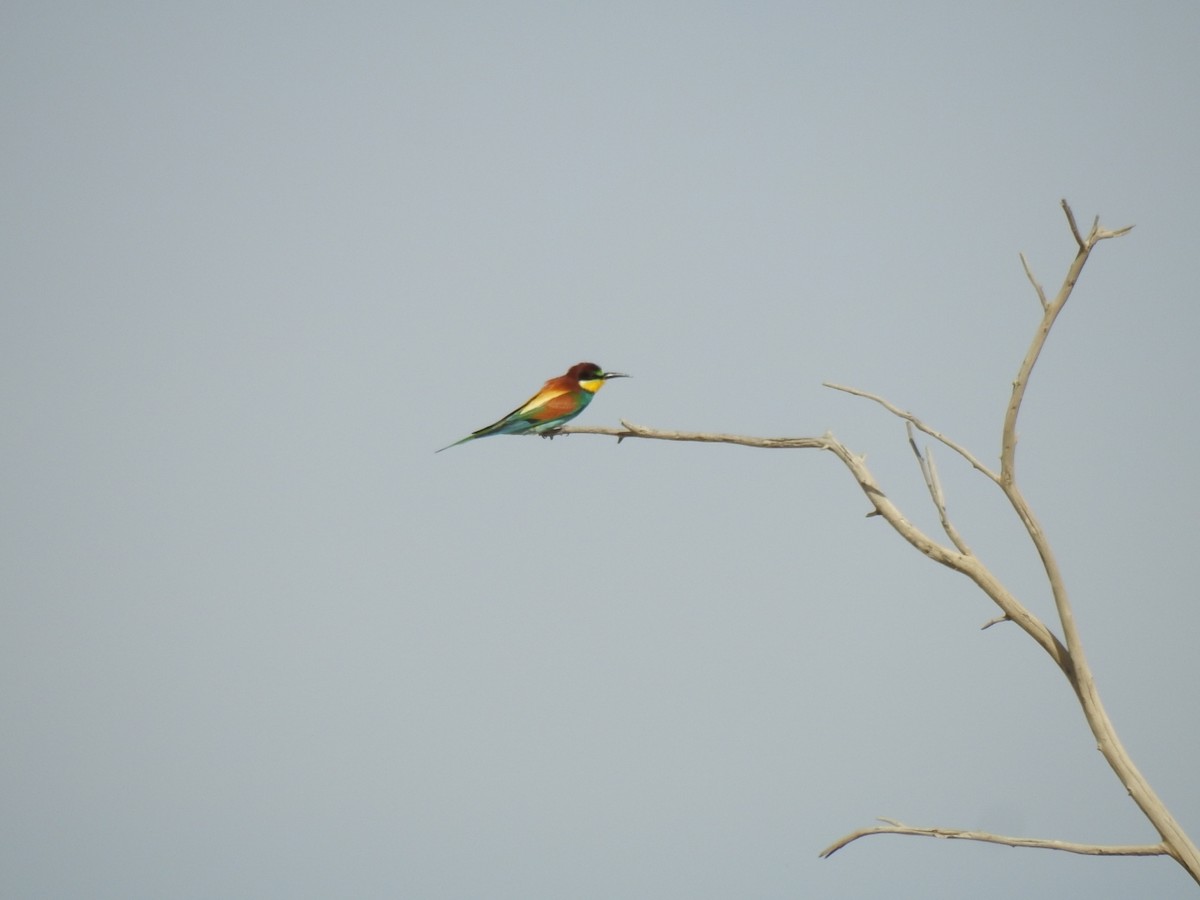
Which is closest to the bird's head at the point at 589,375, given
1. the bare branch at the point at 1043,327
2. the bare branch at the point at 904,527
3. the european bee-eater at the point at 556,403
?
the european bee-eater at the point at 556,403

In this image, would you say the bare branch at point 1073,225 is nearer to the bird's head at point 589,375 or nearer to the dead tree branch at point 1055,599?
the dead tree branch at point 1055,599

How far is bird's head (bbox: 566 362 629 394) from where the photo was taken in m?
6.91

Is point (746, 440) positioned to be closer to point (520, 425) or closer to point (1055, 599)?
Answer: point (1055, 599)

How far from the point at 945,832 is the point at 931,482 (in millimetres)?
1075

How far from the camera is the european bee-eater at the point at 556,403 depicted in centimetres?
652

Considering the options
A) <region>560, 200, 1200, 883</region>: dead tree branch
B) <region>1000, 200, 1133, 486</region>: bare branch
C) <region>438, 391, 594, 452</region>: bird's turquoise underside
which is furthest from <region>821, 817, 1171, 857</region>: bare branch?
<region>438, 391, 594, 452</region>: bird's turquoise underside

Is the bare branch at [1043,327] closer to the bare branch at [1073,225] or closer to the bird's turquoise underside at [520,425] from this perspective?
the bare branch at [1073,225]

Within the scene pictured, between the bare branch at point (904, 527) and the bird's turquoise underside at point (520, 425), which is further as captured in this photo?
the bird's turquoise underside at point (520, 425)

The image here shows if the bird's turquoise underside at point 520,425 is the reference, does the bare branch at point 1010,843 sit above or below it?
below

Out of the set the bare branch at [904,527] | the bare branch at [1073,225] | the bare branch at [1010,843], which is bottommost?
the bare branch at [1010,843]

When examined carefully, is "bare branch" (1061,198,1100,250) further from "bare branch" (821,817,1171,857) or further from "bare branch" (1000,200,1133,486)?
"bare branch" (821,817,1171,857)

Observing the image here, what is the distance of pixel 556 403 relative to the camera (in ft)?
22.2

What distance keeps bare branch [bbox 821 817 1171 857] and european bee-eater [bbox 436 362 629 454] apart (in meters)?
3.14

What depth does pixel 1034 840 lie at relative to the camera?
3561 mm
